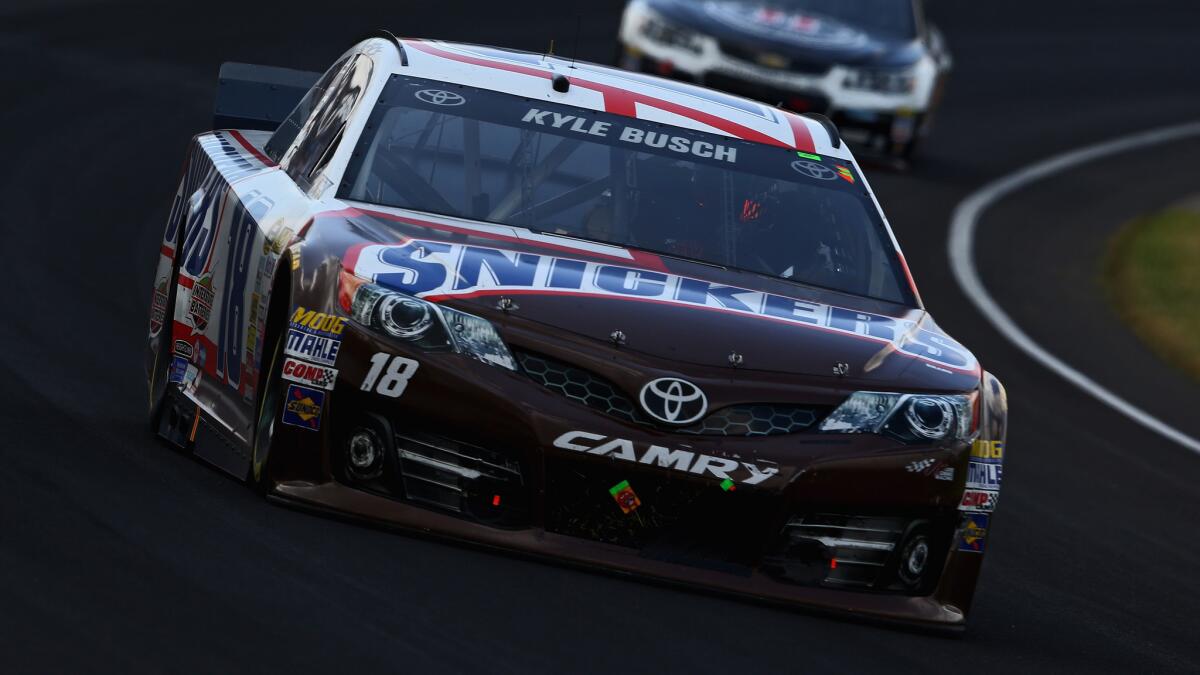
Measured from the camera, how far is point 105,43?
1814cm

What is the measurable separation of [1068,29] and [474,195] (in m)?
23.4

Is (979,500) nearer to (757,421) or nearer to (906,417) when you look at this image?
A: (906,417)

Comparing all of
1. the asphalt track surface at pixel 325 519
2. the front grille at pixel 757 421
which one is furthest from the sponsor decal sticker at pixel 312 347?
the front grille at pixel 757 421

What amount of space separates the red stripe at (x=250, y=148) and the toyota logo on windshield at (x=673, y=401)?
7.12 feet

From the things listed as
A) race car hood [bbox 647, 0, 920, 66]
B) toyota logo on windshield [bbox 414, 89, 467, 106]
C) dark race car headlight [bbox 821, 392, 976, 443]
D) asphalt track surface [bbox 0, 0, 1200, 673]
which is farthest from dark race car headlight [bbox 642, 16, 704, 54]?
dark race car headlight [bbox 821, 392, 976, 443]

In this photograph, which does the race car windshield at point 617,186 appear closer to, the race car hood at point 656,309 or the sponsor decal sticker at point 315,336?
the race car hood at point 656,309

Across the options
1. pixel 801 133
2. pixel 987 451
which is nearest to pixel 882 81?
pixel 801 133

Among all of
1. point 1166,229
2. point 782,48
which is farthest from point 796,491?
point 1166,229

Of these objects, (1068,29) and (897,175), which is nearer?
(897,175)

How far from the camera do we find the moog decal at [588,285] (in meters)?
6.00

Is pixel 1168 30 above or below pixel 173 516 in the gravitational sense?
below

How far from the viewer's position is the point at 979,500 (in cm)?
624

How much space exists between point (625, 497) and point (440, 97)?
184 cm

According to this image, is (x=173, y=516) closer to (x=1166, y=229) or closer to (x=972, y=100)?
(x=1166, y=229)
